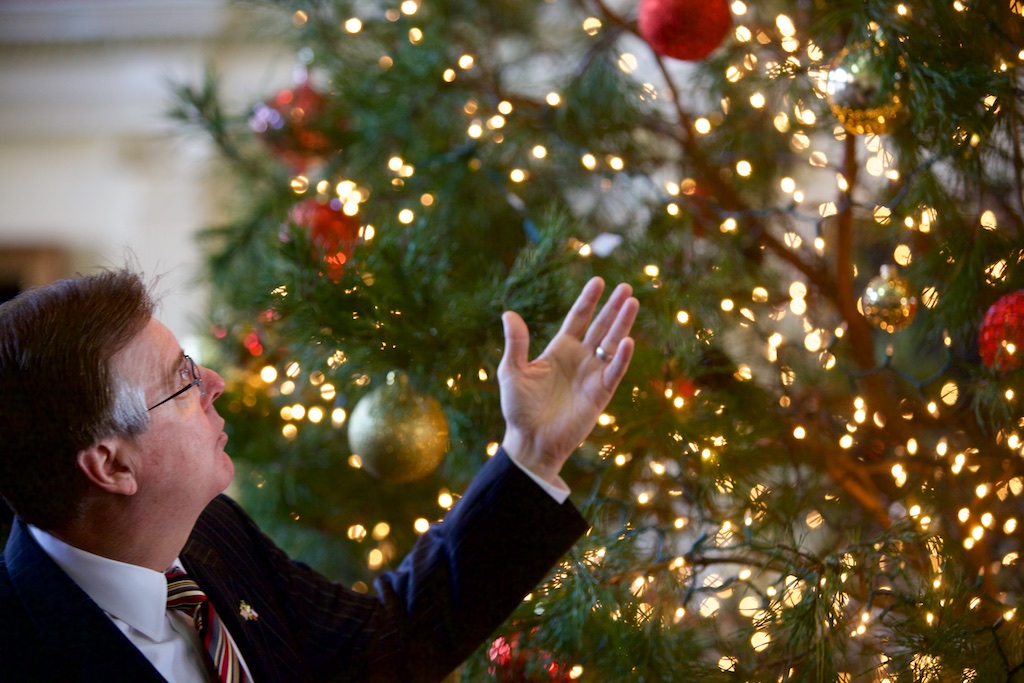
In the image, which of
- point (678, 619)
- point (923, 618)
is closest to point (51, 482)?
point (678, 619)

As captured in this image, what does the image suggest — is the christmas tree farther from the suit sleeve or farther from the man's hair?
the man's hair

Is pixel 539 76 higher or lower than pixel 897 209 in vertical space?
lower

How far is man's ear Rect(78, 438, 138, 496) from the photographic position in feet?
1.89

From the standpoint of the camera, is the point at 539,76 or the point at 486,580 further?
the point at 539,76

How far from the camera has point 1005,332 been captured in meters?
0.58

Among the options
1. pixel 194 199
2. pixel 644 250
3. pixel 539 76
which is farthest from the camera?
pixel 194 199

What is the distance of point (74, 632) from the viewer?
553 mm

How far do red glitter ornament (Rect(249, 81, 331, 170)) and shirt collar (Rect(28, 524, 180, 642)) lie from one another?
64 cm

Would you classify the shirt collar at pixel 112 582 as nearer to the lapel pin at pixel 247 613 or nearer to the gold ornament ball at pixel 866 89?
the lapel pin at pixel 247 613

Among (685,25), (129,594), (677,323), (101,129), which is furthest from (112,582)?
(101,129)

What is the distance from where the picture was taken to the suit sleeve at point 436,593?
0.66m

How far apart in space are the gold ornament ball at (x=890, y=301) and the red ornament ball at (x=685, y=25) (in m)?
0.25

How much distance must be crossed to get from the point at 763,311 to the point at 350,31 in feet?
2.05

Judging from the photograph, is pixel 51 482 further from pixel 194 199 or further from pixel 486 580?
pixel 194 199
